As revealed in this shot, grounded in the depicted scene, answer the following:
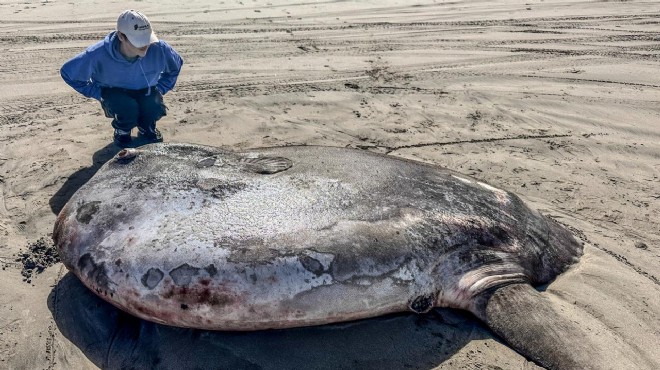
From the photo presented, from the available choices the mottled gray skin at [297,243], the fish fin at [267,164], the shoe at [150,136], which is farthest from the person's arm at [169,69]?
the fish fin at [267,164]

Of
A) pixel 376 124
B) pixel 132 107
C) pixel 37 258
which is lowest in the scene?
pixel 37 258

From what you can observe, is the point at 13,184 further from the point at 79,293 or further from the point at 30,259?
the point at 79,293

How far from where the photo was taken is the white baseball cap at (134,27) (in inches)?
168

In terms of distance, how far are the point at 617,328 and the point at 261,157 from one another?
2.50m

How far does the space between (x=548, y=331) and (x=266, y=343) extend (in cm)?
158

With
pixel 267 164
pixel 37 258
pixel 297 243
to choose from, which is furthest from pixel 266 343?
pixel 37 258

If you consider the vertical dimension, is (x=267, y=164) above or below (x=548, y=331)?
above

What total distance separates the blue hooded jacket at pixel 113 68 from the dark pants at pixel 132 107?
6cm

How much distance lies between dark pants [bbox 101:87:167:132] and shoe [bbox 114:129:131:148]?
2.2 inches

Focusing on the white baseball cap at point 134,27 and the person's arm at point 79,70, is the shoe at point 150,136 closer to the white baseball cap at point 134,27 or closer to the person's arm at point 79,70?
the person's arm at point 79,70

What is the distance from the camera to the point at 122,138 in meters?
5.14

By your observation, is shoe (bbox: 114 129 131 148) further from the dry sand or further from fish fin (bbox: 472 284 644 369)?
fish fin (bbox: 472 284 644 369)

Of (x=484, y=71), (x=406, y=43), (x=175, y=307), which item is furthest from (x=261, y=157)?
(x=406, y=43)

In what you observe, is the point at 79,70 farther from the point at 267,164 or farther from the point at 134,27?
the point at 267,164
